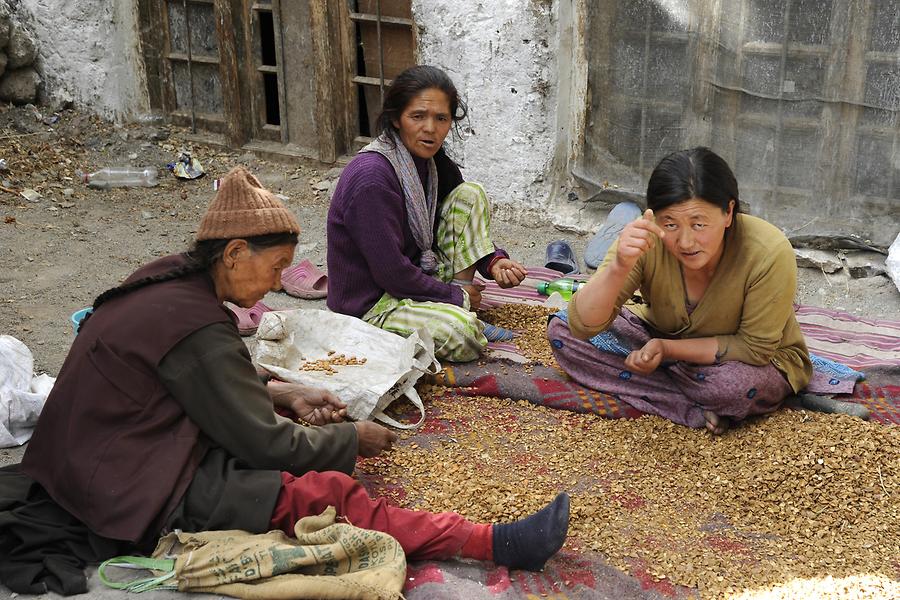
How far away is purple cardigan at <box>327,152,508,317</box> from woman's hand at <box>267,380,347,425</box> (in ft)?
2.79

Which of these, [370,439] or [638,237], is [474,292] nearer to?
[638,237]

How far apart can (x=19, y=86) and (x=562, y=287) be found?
5.04 m

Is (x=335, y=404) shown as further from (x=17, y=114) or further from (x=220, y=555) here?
(x=17, y=114)

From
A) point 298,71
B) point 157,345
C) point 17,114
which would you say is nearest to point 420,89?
point 157,345

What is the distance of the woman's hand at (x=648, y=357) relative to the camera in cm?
353

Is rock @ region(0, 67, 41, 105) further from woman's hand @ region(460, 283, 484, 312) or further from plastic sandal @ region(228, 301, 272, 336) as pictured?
woman's hand @ region(460, 283, 484, 312)

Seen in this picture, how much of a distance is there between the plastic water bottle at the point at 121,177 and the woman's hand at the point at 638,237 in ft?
15.2

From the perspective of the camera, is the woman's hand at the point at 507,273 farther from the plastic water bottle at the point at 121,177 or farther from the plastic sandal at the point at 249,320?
the plastic water bottle at the point at 121,177

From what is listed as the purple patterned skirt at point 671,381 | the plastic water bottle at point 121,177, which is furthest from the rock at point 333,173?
the purple patterned skirt at point 671,381

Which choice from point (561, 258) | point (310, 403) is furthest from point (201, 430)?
point (561, 258)

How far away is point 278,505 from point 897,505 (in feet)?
6.34

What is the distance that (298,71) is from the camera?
7012 millimetres

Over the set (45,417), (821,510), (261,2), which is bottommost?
(821,510)

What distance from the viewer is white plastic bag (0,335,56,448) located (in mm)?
3469
